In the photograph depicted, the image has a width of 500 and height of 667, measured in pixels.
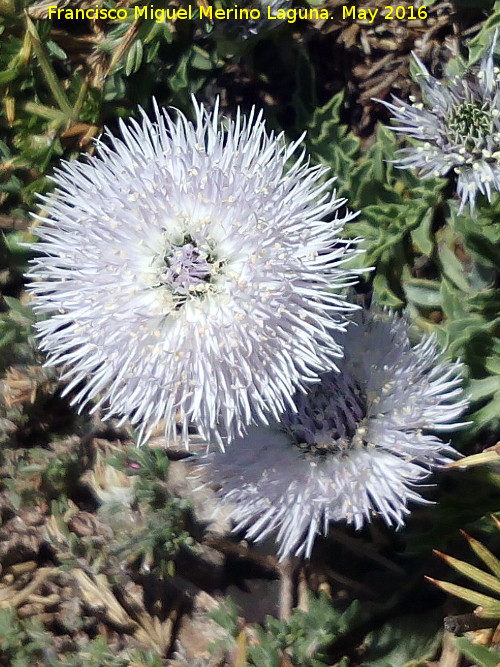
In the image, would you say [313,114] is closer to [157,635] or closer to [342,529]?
[342,529]

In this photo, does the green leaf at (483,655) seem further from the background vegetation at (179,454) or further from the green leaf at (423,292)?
the green leaf at (423,292)

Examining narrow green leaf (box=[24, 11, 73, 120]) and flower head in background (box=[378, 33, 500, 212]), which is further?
narrow green leaf (box=[24, 11, 73, 120])

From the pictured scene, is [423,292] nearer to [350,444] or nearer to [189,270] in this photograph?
[350,444]

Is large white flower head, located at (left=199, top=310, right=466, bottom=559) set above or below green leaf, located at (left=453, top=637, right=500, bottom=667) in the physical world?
above

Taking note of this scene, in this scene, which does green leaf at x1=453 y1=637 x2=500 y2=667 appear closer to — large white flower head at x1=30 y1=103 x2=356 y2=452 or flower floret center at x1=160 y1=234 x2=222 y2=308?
large white flower head at x1=30 y1=103 x2=356 y2=452

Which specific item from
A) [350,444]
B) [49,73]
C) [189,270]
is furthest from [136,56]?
[350,444]

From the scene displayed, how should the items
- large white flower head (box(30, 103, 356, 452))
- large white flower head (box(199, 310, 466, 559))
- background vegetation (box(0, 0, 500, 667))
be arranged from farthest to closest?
background vegetation (box(0, 0, 500, 667)) < large white flower head (box(199, 310, 466, 559)) < large white flower head (box(30, 103, 356, 452))

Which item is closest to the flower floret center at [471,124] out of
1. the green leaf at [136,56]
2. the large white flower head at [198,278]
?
the large white flower head at [198,278]

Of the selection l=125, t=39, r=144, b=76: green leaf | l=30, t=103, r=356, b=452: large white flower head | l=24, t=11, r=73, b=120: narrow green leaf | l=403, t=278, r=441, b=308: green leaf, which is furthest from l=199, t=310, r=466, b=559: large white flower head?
l=24, t=11, r=73, b=120: narrow green leaf
